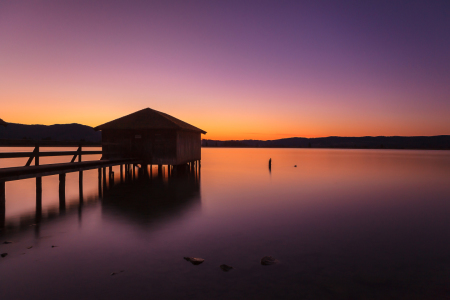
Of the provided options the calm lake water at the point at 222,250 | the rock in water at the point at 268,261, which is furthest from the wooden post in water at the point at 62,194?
the rock in water at the point at 268,261

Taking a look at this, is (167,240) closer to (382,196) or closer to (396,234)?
(396,234)

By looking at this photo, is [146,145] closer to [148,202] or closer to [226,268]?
[148,202]

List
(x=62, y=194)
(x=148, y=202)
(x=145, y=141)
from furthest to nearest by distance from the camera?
(x=145, y=141) < (x=148, y=202) < (x=62, y=194)

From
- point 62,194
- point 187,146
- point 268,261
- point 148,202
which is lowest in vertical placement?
point 148,202

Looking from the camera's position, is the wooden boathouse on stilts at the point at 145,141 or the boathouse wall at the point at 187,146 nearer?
the wooden boathouse on stilts at the point at 145,141

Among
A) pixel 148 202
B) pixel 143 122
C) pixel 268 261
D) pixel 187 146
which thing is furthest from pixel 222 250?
pixel 187 146

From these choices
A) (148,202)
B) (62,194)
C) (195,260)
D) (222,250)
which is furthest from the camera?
(148,202)

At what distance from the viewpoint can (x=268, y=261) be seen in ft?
21.8

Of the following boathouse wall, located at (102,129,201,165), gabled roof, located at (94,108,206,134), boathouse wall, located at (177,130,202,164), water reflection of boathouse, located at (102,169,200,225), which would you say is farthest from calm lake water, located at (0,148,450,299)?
boathouse wall, located at (177,130,202,164)

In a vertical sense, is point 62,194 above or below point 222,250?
above

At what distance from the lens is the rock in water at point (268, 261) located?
6562mm

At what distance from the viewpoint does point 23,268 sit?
6043 mm

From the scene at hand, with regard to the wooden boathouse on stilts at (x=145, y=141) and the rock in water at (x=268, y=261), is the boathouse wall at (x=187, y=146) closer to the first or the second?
the wooden boathouse on stilts at (x=145, y=141)

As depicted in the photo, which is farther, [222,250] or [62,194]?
[62,194]
